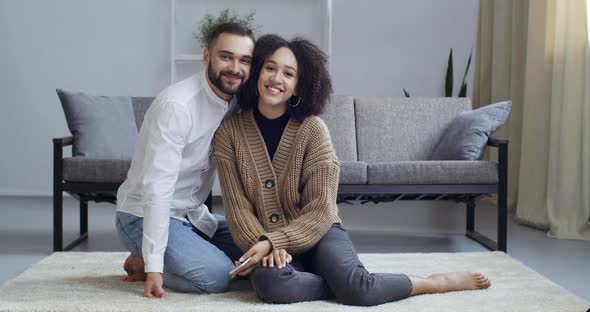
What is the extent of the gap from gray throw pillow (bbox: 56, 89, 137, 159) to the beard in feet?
4.49

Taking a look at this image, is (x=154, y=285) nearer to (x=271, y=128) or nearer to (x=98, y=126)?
(x=271, y=128)

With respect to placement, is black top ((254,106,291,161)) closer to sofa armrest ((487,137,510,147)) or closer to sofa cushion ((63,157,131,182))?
sofa cushion ((63,157,131,182))

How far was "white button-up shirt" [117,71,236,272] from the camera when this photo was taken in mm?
2080

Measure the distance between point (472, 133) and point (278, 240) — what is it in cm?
170

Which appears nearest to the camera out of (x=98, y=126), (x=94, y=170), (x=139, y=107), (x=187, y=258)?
(x=187, y=258)

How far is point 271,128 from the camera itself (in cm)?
231

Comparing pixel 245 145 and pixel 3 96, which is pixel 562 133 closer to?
pixel 245 145

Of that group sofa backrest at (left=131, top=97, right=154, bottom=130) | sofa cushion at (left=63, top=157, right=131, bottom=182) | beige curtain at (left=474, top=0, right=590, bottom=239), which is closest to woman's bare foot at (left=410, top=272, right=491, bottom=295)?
sofa cushion at (left=63, top=157, right=131, bottom=182)

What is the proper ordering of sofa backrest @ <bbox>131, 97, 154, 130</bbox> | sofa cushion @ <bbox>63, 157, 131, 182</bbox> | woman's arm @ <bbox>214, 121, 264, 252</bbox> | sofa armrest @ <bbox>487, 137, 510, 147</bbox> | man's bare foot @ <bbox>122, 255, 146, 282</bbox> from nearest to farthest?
woman's arm @ <bbox>214, 121, 264, 252</bbox>
man's bare foot @ <bbox>122, 255, 146, 282</bbox>
sofa cushion @ <bbox>63, 157, 131, 182</bbox>
sofa armrest @ <bbox>487, 137, 510, 147</bbox>
sofa backrest @ <bbox>131, 97, 154, 130</bbox>

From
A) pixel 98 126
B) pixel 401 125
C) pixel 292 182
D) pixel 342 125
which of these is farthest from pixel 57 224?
pixel 401 125

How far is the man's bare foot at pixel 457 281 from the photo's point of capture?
2.30 m

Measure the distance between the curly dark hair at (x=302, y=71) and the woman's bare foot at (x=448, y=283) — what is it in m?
0.65

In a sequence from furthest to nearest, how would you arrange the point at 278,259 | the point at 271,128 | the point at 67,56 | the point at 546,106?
the point at 67,56 → the point at 546,106 → the point at 271,128 → the point at 278,259

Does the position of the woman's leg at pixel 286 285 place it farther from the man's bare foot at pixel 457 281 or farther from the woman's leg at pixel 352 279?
the man's bare foot at pixel 457 281
